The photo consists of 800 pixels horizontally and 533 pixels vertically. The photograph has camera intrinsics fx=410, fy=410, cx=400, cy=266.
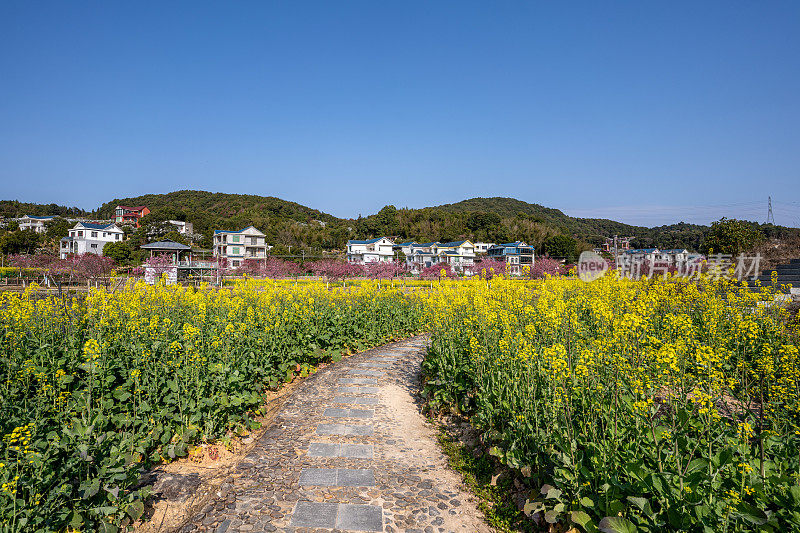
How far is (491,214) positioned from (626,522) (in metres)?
95.1

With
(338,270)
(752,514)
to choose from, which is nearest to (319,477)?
(752,514)

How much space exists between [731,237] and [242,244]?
60.7 metres

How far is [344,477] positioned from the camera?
3920 millimetres

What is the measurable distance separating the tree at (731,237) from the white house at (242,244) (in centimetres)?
5724

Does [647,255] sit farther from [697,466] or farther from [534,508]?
[697,466]

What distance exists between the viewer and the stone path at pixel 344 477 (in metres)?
3.25

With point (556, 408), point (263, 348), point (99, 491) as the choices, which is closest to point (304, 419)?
point (263, 348)

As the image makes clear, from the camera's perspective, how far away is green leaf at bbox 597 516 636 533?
226 centimetres

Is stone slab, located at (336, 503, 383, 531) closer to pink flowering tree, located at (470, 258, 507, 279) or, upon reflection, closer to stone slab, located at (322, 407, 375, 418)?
stone slab, located at (322, 407, 375, 418)

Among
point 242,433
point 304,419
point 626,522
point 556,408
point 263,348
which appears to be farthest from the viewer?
point 263,348

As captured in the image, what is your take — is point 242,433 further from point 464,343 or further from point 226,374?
point 464,343

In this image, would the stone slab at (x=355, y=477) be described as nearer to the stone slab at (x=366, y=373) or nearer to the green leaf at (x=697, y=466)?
the green leaf at (x=697, y=466)

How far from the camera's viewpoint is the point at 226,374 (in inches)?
177

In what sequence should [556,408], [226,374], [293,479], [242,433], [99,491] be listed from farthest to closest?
[242,433], [226,374], [293,479], [556,408], [99,491]
